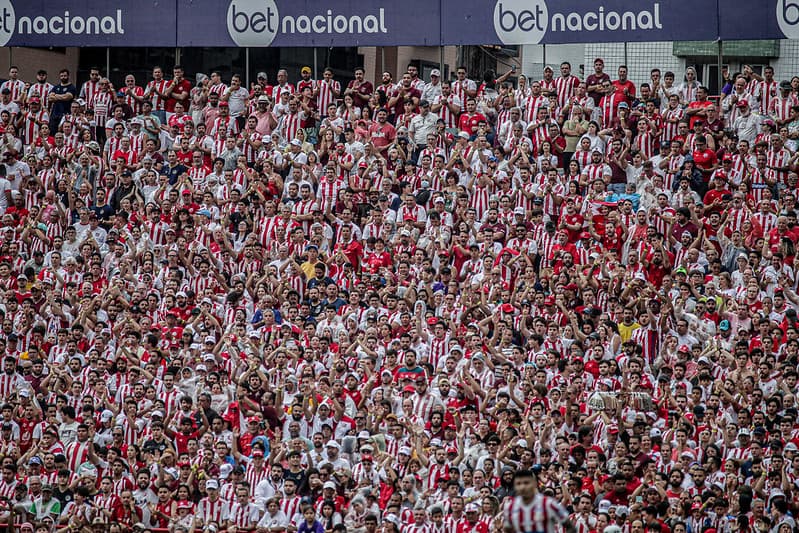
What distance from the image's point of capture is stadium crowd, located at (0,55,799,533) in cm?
1811

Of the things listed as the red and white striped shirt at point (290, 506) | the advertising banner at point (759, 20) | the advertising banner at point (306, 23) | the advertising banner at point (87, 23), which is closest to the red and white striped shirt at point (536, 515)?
the red and white striped shirt at point (290, 506)

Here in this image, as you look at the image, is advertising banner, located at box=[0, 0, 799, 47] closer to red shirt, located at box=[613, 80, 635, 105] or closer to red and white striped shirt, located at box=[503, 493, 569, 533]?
red shirt, located at box=[613, 80, 635, 105]

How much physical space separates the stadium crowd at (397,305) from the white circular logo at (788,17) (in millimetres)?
1410

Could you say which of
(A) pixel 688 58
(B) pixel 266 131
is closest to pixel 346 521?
(B) pixel 266 131

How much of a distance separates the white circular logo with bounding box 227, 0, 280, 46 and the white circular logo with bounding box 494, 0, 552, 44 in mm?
4803

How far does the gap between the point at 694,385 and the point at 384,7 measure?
12261mm

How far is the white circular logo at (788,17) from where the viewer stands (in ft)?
84.5

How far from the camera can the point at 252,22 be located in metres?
28.9

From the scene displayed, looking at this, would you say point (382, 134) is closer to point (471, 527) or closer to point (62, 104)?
point (62, 104)

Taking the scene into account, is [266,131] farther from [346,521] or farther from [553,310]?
[346,521]

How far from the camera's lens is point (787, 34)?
25.8 m

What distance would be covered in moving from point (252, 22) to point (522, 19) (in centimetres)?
576

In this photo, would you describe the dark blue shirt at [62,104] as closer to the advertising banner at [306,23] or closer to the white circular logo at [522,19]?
the advertising banner at [306,23]

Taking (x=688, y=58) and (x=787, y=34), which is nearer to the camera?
(x=787, y=34)
